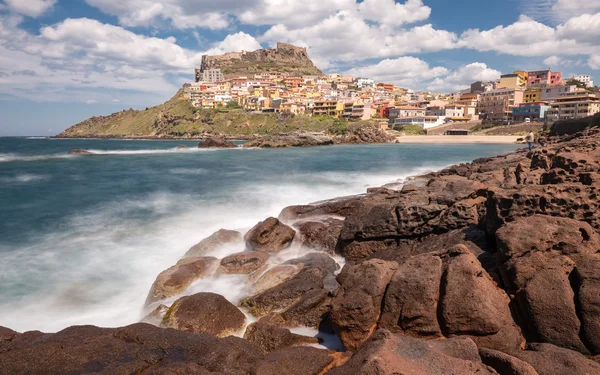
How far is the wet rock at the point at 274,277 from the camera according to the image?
10.3 m

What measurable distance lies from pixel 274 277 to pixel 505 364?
6.55 metres

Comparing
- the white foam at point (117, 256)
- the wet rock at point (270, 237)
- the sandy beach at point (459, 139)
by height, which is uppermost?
the sandy beach at point (459, 139)

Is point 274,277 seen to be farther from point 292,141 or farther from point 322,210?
point 292,141

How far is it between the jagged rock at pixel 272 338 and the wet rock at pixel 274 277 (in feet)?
7.66

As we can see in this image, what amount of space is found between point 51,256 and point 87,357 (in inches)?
438

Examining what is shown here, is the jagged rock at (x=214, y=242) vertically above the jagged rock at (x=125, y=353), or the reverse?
→ the jagged rock at (x=125, y=353)

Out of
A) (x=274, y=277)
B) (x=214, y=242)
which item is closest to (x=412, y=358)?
(x=274, y=277)

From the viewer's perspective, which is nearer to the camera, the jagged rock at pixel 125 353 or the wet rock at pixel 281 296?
the jagged rock at pixel 125 353

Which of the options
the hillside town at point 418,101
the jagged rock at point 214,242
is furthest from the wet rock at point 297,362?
the hillside town at point 418,101

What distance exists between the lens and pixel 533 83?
477ft

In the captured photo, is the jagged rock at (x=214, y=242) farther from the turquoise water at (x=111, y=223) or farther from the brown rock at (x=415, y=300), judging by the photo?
the brown rock at (x=415, y=300)

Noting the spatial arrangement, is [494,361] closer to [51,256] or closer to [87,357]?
[87,357]

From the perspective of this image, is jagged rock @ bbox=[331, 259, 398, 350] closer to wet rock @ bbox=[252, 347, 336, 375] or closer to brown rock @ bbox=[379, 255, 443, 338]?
brown rock @ bbox=[379, 255, 443, 338]

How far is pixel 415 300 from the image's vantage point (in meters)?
6.86
